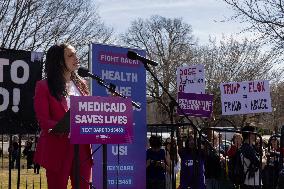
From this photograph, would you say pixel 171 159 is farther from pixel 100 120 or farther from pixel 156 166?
pixel 100 120

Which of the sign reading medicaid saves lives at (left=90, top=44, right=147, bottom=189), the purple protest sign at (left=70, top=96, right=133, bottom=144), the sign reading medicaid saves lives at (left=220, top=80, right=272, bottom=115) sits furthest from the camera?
the sign reading medicaid saves lives at (left=220, top=80, right=272, bottom=115)

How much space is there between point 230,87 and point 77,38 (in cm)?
1958

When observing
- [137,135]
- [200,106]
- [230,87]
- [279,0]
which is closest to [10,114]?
[137,135]

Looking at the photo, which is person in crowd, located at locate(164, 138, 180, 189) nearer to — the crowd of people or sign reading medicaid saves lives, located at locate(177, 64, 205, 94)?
the crowd of people

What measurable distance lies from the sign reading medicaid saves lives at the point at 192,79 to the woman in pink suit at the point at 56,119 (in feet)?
16.6

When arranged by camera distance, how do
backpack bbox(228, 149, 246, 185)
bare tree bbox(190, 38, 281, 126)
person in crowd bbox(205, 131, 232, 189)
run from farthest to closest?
bare tree bbox(190, 38, 281, 126) < person in crowd bbox(205, 131, 232, 189) < backpack bbox(228, 149, 246, 185)

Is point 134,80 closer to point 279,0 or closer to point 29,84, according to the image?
point 29,84

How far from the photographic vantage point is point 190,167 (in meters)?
8.26

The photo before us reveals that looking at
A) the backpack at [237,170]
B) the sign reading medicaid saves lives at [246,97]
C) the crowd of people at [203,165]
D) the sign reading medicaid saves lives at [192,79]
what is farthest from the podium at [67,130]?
the sign reading medicaid saves lives at [246,97]

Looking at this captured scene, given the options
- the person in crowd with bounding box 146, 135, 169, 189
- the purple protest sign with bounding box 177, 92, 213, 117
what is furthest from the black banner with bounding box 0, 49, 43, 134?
the purple protest sign with bounding box 177, 92, 213, 117

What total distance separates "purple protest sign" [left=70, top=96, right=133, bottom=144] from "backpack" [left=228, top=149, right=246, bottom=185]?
14.6 feet

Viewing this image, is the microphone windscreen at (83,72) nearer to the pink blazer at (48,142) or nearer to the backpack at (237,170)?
the pink blazer at (48,142)

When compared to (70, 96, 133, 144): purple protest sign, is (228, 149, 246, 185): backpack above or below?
A: below

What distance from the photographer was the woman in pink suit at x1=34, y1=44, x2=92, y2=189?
4.56m
